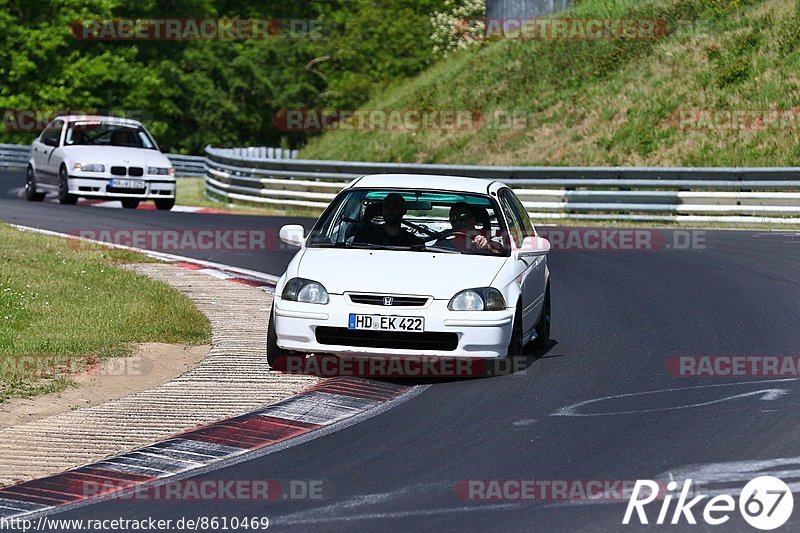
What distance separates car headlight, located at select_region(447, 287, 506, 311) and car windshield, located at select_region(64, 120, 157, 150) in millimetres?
17917

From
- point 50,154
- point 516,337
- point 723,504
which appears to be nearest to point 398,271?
point 516,337

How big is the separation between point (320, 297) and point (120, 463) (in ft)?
9.13

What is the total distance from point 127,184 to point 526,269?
16.2 metres

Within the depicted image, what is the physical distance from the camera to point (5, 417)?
8906 millimetres

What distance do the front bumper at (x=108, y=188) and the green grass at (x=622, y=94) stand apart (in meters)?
11.5

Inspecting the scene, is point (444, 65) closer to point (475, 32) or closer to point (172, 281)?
point (475, 32)

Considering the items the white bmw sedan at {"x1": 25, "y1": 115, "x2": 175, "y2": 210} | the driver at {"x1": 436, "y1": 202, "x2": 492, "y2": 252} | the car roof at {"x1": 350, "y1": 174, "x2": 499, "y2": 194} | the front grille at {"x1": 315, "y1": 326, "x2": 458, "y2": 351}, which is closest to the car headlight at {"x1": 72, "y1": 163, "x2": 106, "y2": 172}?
the white bmw sedan at {"x1": 25, "y1": 115, "x2": 175, "y2": 210}

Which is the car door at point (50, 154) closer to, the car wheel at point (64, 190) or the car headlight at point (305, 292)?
the car wheel at point (64, 190)

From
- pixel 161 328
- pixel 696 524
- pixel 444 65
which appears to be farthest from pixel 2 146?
pixel 696 524

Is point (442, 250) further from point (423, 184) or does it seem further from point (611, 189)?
point (611, 189)

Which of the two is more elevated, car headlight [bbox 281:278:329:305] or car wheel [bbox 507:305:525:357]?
car headlight [bbox 281:278:329:305]

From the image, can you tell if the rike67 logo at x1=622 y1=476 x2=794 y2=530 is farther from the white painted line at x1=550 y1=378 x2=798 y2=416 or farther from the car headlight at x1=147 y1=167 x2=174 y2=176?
the car headlight at x1=147 y1=167 x2=174 y2=176

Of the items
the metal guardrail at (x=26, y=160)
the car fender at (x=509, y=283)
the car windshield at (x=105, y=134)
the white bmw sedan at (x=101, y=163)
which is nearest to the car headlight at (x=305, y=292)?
the car fender at (x=509, y=283)

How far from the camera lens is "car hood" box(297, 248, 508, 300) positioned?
1009cm
